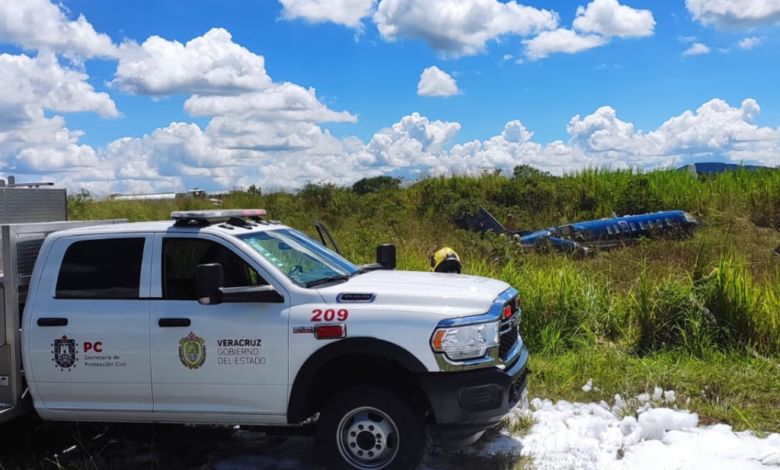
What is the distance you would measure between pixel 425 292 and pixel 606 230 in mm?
13418

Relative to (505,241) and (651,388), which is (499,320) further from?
(505,241)

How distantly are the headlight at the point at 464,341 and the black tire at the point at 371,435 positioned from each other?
0.50 meters

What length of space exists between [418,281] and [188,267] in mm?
1957

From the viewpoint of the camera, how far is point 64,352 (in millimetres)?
5301

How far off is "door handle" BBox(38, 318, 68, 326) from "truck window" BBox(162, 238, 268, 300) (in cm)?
78

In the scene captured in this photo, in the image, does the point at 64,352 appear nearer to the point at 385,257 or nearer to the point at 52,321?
the point at 52,321

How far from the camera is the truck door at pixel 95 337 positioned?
5242mm

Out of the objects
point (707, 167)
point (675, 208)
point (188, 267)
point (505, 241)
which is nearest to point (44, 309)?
point (188, 267)

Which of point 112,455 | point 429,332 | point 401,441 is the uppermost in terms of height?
point 429,332

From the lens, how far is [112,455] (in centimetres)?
600

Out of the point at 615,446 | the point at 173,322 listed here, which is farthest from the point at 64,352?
the point at 615,446

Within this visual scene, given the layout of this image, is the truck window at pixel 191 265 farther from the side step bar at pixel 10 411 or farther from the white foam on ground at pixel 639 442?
the white foam on ground at pixel 639 442

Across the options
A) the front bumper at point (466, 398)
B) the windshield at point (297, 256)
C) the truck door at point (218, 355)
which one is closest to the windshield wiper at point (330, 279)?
→ the windshield at point (297, 256)

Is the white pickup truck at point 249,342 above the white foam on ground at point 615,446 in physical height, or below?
above
